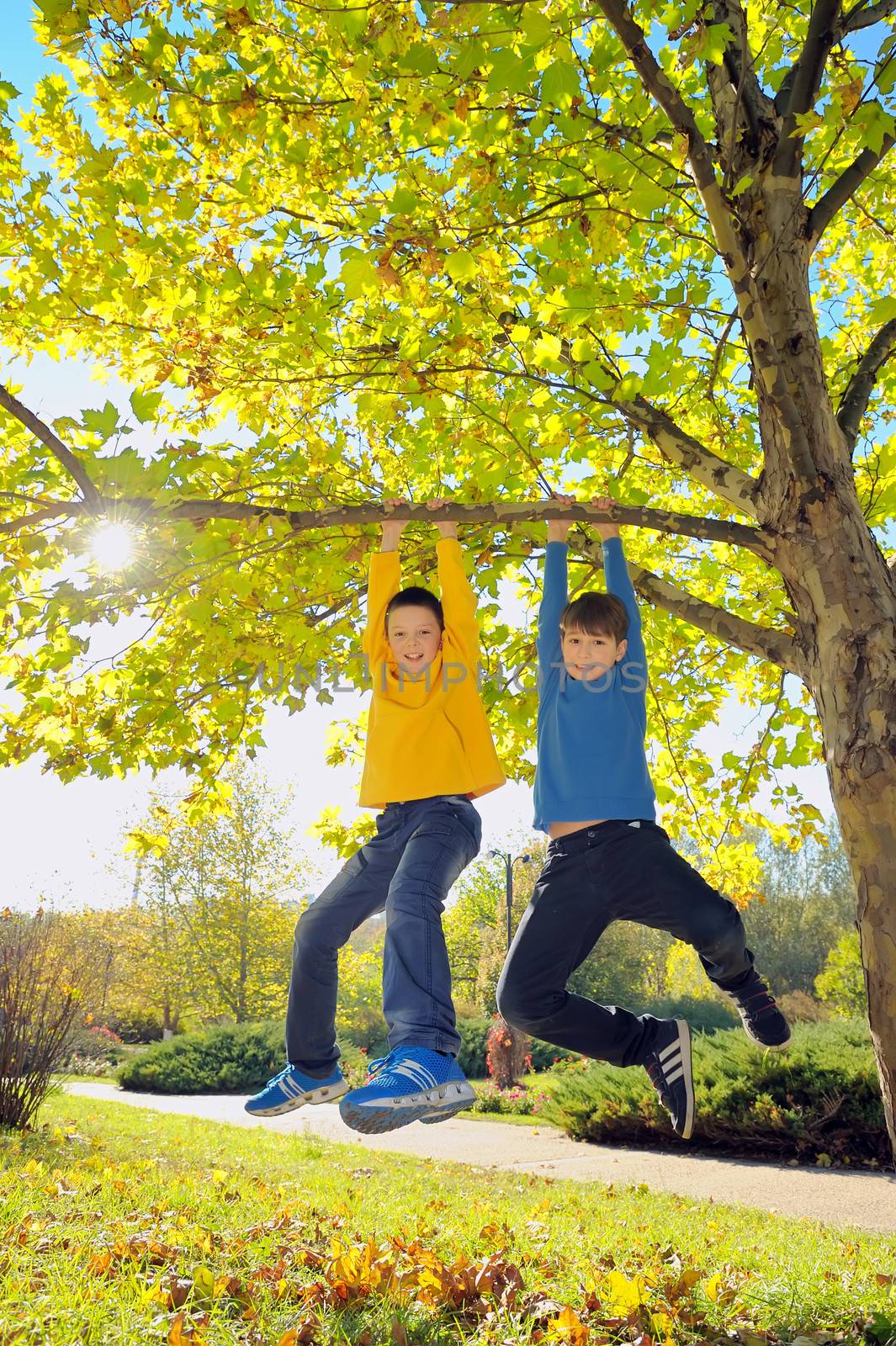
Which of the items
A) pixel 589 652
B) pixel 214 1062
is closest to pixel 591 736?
pixel 589 652

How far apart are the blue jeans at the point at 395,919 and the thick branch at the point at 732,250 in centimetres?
219

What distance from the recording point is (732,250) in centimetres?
450

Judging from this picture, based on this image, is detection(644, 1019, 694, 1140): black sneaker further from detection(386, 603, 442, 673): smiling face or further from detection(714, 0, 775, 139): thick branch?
detection(714, 0, 775, 139): thick branch

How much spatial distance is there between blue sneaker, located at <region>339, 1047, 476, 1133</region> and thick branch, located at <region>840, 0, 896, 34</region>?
503 cm

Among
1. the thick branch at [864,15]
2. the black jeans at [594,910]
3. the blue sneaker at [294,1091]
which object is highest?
the thick branch at [864,15]

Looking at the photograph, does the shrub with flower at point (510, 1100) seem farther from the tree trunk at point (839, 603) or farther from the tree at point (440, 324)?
the tree trunk at point (839, 603)

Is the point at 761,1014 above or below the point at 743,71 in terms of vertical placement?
below

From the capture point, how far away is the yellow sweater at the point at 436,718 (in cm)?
363

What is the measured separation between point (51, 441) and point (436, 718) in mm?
1704

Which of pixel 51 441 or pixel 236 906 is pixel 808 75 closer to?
pixel 51 441

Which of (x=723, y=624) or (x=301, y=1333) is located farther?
(x=723, y=624)

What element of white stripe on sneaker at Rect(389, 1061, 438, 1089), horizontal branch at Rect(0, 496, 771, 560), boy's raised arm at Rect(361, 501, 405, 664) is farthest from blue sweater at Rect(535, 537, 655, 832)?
white stripe on sneaker at Rect(389, 1061, 438, 1089)

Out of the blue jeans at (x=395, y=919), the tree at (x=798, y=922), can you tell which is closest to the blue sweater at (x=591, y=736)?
the blue jeans at (x=395, y=919)

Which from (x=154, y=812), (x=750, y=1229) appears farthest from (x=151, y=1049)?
(x=750, y=1229)
